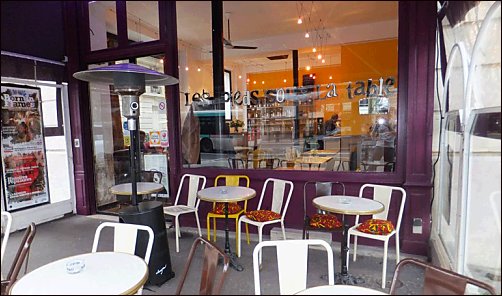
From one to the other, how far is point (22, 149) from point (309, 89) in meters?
3.96

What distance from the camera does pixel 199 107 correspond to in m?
4.36

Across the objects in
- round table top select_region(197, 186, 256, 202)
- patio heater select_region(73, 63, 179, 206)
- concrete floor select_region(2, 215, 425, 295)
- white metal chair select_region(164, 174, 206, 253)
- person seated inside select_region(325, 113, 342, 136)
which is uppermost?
patio heater select_region(73, 63, 179, 206)

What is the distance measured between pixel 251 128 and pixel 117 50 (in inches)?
87.0

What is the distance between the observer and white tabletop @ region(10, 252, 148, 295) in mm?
1450

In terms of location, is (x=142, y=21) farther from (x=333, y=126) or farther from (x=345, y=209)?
(x=345, y=209)

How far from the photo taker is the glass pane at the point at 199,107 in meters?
4.27

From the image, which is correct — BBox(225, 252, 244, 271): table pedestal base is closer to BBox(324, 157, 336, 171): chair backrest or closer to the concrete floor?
the concrete floor

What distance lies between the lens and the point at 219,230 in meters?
4.08

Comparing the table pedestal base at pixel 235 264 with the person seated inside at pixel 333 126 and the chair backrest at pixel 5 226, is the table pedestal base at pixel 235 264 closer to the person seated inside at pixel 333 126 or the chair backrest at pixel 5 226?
the chair backrest at pixel 5 226

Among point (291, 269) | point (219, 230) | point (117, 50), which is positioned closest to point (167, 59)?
point (117, 50)

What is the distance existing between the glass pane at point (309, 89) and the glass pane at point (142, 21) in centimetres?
97

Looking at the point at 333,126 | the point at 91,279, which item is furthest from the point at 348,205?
the point at 91,279

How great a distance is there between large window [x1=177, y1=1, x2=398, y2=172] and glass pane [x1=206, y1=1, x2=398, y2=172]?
0.01 metres

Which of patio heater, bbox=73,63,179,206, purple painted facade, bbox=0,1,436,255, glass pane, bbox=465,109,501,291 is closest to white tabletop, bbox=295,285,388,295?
glass pane, bbox=465,109,501,291
